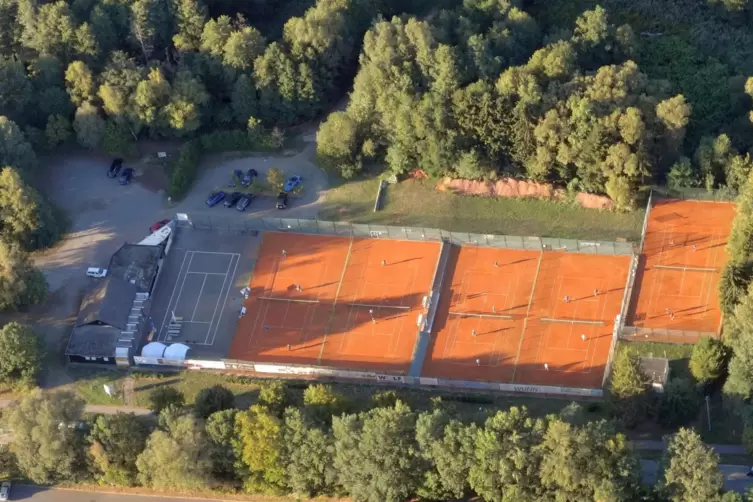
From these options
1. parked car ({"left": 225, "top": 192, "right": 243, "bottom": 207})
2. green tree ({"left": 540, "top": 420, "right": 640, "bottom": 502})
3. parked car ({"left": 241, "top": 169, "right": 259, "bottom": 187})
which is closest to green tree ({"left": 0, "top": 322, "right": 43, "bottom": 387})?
parked car ({"left": 225, "top": 192, "right": 243, "bottom": 207})

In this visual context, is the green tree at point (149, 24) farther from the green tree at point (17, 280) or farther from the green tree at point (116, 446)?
the green tree at point (116, 446)

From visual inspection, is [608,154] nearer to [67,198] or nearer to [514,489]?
[514,489]

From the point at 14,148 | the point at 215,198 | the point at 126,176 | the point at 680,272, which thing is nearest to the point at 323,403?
the point at 215,198

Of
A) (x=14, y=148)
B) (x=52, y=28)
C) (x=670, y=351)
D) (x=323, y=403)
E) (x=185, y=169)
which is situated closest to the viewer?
(x=323, y=403)

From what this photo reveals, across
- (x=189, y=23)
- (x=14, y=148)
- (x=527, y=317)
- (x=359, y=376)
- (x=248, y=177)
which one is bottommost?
(x=359, y=376)

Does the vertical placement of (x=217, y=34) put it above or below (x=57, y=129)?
above

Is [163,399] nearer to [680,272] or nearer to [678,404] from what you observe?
[678,404]

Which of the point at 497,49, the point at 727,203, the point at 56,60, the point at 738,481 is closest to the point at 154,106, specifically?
the point at 56,60

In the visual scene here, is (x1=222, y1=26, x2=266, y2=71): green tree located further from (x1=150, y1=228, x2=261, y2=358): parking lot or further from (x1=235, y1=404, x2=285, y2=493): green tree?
(x1=235, y1=404, x2=285, y2=493): green tree
